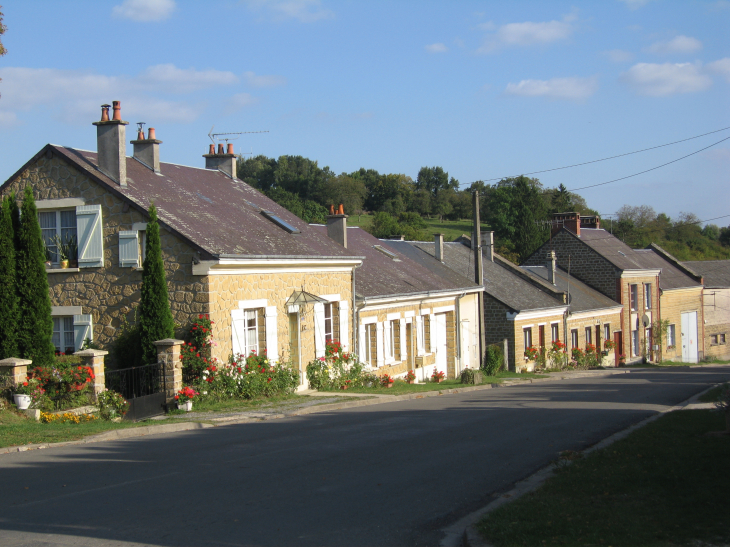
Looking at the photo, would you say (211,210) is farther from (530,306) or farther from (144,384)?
(530,306)

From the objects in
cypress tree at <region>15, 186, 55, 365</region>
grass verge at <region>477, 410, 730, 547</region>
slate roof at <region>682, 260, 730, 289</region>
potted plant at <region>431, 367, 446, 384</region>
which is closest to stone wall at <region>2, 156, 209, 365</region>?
cypress tree at <region>15, 186, 55, 365</region>

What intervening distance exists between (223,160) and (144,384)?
1055 centimetres

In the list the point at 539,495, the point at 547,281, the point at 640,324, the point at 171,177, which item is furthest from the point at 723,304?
the point at 539,495

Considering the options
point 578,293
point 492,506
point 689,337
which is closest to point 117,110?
point 492,506

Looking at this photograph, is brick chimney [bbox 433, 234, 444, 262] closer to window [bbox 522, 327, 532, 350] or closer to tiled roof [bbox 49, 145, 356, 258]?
window [bbox 522, 327, 532, 350]

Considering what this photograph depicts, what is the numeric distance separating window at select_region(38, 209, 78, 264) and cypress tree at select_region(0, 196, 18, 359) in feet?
10.7

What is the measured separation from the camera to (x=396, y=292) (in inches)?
930

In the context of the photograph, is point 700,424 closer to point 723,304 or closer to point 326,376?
point 326,376

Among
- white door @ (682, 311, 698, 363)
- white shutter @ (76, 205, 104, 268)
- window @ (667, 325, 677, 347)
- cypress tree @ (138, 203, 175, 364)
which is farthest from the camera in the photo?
white door @ (682, 311, 698, 363)

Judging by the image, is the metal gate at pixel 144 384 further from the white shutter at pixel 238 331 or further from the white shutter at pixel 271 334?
the white shutter at pixel 271 334

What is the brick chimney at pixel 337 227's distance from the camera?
23972 millimetres

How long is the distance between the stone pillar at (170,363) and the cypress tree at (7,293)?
2767 mm

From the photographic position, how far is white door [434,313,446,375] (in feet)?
89.6

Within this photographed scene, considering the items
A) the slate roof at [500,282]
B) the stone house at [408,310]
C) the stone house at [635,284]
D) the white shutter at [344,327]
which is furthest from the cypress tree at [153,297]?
the stone house at [635,284]
